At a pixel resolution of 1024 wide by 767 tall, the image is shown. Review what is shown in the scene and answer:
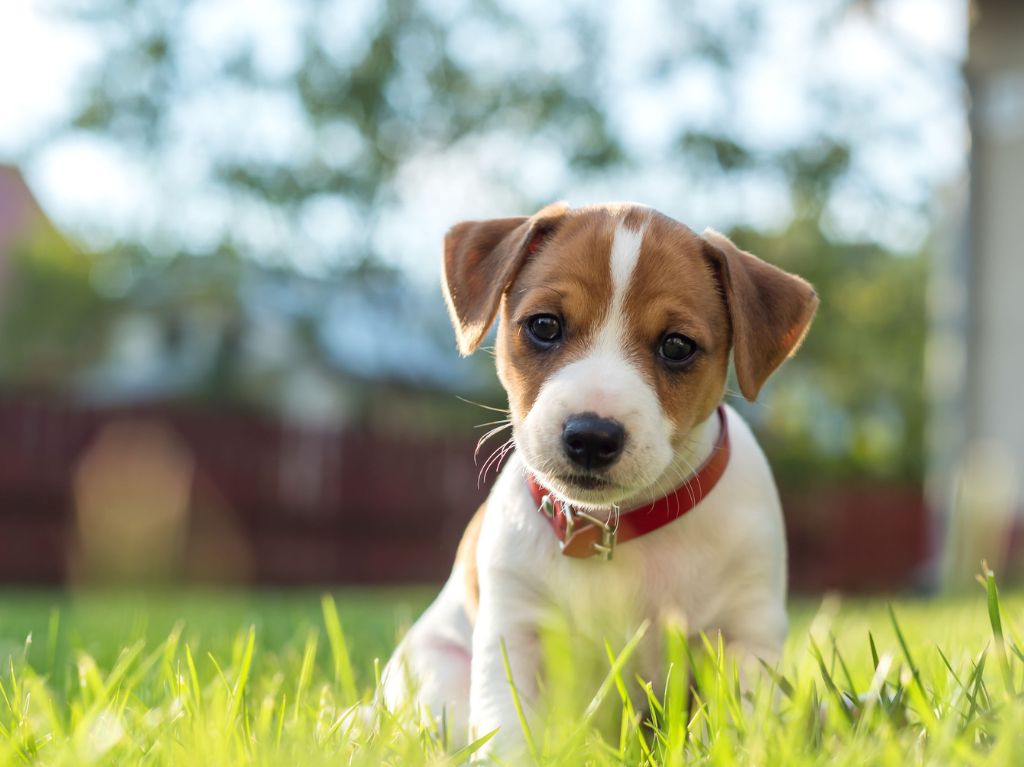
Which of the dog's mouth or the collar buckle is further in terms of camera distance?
the collar buckle

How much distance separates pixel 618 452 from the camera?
2.75m

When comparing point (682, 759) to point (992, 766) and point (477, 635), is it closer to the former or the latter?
point (992, 766)

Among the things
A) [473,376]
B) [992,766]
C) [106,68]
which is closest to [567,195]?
[473,376]

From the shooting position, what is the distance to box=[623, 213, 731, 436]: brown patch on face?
9.97 feet

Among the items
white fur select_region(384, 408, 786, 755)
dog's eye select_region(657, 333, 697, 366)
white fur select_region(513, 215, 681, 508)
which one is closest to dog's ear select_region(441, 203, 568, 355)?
white fur select_region(513, 215, 681, 508)

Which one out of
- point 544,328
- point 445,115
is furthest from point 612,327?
point 445,115

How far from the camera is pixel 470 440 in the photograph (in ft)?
59.0

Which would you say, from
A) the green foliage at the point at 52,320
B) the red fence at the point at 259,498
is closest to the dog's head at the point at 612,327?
the red fence at the point at 259,498

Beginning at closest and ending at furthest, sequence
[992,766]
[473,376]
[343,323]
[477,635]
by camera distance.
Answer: [992,766] < [477,635] < [473,376] < [343,323]

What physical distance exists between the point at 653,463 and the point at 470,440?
598 inches

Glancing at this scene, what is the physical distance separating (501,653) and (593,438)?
64 cm

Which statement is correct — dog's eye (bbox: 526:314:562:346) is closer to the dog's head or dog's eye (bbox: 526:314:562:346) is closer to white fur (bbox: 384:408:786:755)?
the dog's head

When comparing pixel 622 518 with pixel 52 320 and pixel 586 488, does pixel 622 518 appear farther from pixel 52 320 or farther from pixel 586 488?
pixel 52 320

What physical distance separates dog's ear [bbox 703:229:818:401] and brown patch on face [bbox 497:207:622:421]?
363 millimetres
